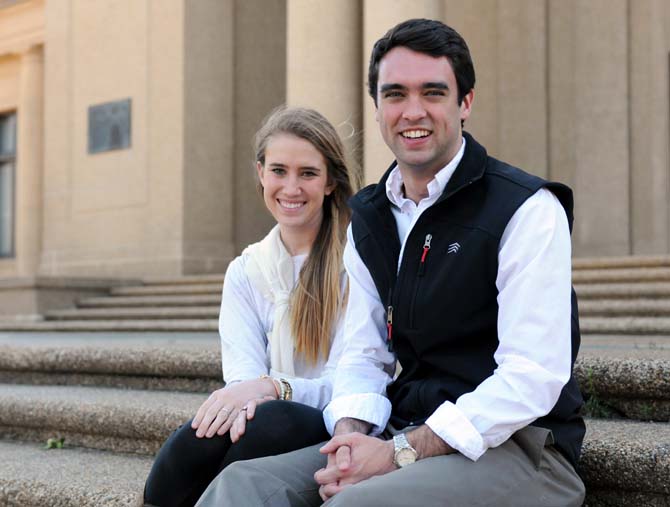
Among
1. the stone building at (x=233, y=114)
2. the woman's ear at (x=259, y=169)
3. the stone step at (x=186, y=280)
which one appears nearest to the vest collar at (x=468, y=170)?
the woman's ear at (x=259, y=169)

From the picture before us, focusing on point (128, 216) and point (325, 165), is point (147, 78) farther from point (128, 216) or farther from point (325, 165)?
point (325, 165)

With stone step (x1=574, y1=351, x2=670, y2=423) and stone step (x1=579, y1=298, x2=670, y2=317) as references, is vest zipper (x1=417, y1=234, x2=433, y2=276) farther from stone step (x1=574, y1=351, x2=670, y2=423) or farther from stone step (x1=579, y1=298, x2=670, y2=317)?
stone step (x1=579, y1=298, x2=670, y2=317)

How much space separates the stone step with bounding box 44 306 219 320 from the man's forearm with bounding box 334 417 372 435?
4900 millimetres

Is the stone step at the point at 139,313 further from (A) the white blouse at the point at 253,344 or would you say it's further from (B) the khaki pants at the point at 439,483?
(B) the khaki pants at the point at 439,483

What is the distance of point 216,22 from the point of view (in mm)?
9477

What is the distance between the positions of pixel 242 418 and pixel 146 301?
5.93 metres

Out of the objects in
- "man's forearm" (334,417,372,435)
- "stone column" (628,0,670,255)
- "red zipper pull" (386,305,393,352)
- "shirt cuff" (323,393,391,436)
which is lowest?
"man's forearm" (334,417,372,435)

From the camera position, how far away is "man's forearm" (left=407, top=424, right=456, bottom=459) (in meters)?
1.96

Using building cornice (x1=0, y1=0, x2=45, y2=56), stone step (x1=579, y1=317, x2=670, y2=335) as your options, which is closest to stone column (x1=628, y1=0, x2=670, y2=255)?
stone step (x1=579, y1=317, x2=670, y2=335)

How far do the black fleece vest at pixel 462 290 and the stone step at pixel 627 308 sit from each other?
321 cm

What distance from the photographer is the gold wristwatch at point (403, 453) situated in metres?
1.98

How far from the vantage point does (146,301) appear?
802cm

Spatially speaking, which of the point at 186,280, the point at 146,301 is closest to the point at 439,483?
the point at 146,301

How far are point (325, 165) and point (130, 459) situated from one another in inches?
55.3
